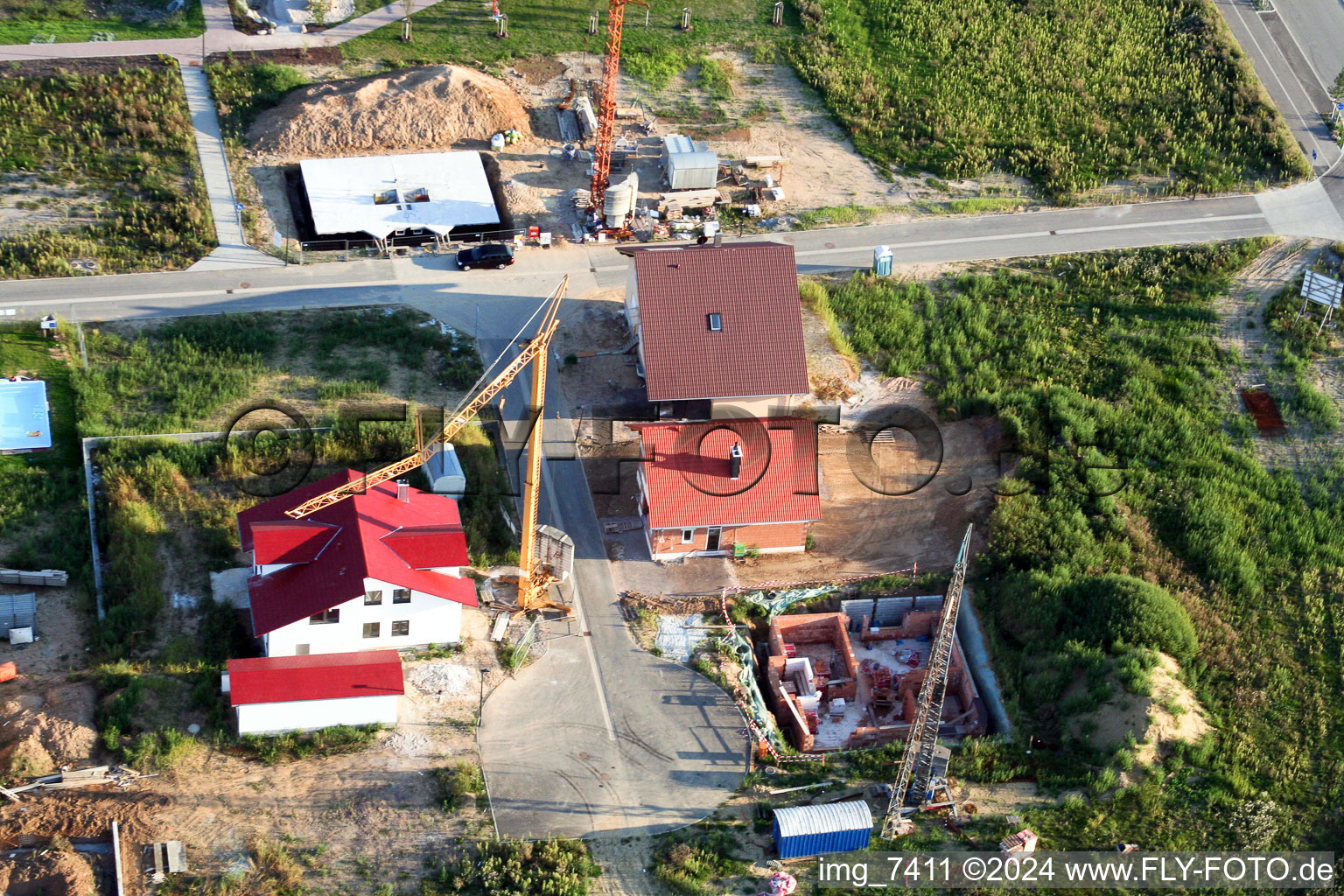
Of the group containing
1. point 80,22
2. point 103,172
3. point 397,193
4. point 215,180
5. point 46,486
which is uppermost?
point 80,22

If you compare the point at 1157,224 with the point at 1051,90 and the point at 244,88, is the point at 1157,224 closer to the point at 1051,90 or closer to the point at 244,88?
the point at 1051,90

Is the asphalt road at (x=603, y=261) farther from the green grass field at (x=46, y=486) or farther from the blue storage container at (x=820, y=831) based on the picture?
the blue storage container at (x=820, y=831)

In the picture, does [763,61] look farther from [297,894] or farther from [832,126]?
[297,894]

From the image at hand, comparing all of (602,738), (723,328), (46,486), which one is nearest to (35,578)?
(46,486)

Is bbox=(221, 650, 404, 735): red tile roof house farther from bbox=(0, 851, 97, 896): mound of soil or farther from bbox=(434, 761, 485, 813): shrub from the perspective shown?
bbox=(0, 851, 97, 896): mound of soil

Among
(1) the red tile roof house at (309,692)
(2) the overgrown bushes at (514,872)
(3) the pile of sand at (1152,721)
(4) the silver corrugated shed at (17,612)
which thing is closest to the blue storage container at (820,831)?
(2) the overgrown bushes at (514,872)

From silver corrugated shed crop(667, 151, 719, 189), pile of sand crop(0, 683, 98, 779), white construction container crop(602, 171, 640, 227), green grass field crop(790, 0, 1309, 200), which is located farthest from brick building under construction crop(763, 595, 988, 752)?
green grass field crop(790, 0, 1309, 200)
